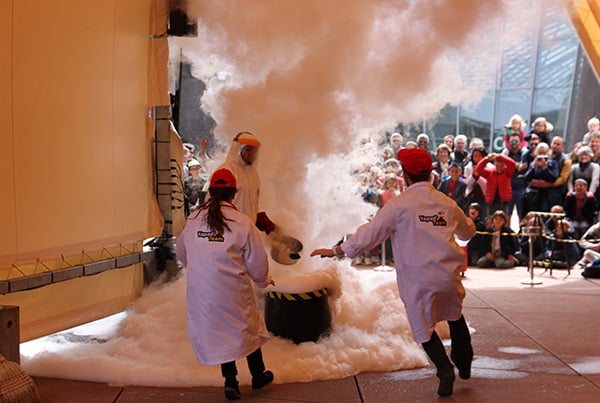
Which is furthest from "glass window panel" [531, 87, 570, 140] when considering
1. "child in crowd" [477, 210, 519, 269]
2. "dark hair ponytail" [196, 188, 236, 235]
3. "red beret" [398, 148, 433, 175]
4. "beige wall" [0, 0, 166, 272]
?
"dark hair ponytail" [196, 188, 236, 235]

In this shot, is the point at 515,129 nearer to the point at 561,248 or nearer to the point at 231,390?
the point at 561,248

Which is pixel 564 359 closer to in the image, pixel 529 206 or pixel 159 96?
pixel 159 96

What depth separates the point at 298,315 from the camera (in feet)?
19.4

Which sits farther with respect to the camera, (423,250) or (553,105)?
(553,105)

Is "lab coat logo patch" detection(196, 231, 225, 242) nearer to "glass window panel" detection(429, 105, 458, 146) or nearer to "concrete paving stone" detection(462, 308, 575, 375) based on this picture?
"concrete paving stone" detection(462, 308, 575, 375)

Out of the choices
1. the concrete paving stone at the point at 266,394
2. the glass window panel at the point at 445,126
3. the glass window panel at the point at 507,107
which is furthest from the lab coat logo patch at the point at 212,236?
the glass window panel at the point at 445,126

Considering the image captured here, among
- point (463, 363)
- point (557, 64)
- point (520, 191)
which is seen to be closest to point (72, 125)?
point (463, 363)

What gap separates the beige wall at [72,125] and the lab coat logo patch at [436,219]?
2.88m

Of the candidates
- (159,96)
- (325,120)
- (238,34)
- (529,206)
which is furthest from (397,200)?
(529,206)

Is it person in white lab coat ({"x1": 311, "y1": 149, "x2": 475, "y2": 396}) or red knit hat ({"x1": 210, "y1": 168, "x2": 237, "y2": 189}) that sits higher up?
red knit hat ({"x1": 210, "y1": 168, "x2": 237, "y2": 189})

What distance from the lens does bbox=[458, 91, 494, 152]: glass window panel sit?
790 inches

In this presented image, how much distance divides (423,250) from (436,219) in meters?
0.23

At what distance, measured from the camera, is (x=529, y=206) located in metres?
11.4

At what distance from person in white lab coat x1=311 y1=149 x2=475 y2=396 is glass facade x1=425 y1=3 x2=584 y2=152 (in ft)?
44.2
